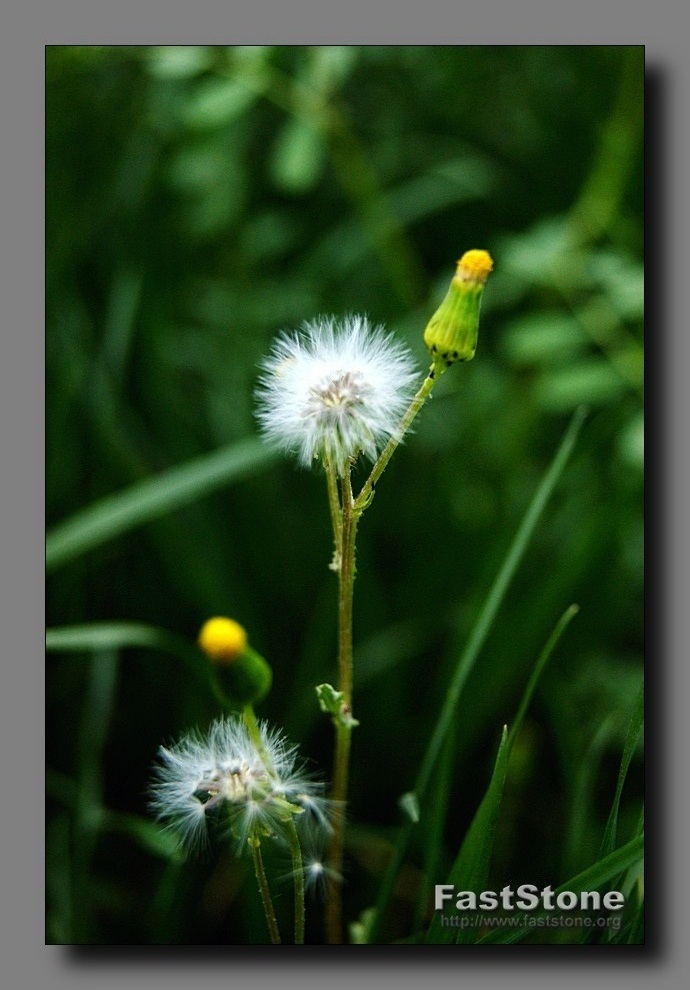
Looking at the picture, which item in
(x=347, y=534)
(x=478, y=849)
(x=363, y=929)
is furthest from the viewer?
(x=363, y=929)

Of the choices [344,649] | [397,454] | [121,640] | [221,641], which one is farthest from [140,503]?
[221,641]

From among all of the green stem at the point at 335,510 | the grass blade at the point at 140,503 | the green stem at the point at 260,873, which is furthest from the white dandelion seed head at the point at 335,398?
the grass blade at the point at 140,503

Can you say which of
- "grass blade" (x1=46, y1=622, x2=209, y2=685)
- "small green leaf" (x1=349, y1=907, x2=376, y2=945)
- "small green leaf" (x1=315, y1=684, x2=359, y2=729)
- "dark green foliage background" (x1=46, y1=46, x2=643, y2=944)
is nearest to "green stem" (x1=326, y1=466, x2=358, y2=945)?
"small green leaf" (x1=315, y1=684, x2=359, y2=729)

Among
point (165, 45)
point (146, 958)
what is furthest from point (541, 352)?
point (146, 958)

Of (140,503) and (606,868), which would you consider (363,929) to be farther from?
(140,503)

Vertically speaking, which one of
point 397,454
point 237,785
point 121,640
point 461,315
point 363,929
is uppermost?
A: point 397,454

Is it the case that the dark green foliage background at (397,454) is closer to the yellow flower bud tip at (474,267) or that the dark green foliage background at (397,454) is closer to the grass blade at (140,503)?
the grass blade at (140,503)

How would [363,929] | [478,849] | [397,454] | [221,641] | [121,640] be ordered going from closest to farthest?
[221,641] → [478,849] → [363,929] → [121,640] → [397,454]
